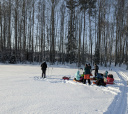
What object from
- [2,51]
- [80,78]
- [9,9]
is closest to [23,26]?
[9,9]

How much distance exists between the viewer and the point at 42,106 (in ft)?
12.0

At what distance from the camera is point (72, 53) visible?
2527 cm

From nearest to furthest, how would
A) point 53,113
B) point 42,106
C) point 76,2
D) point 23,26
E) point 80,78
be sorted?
point 53,113 < point 42,106 < point 80,78 < point 76,2 < point 23,26

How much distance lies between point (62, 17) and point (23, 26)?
31.9ft

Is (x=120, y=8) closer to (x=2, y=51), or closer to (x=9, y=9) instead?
(x=9, y=9)

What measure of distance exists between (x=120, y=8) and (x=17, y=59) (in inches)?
922

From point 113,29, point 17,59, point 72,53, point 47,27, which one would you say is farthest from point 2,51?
point 113,29

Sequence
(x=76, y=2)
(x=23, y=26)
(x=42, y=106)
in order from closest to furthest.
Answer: (x=42, y=106), (x=76, y=2), (x=23, y=26)

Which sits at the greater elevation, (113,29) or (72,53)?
(113,29)

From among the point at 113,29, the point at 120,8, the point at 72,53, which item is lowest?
the point at 72,53

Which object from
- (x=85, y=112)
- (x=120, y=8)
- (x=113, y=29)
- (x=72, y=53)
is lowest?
(x=85, y=112)

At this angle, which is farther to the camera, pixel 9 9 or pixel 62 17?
pixel 62 17

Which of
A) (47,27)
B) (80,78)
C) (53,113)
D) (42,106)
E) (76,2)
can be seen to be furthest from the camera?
(47,27)

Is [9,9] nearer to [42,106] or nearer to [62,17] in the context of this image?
[62,17]
